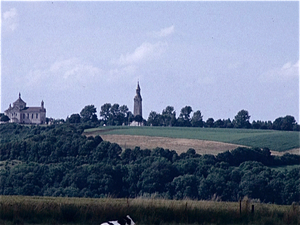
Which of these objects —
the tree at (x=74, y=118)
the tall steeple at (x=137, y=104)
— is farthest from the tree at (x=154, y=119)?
the tall steeple at (x=137, y=104)

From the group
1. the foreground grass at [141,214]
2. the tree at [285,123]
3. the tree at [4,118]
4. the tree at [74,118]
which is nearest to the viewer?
the foreground grass at [141,214]

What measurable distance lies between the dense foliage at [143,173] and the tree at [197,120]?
4764cm

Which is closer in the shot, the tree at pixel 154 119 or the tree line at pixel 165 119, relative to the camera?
the tree line at pixel 165 119

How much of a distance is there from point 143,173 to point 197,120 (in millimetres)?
64021

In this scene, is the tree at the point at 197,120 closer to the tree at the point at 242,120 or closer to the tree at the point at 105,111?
the tree at the point at 242,120

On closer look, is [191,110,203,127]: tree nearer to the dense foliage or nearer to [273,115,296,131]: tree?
[273,115,296,131]: tree

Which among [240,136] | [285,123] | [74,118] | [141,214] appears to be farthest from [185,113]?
[141,214]

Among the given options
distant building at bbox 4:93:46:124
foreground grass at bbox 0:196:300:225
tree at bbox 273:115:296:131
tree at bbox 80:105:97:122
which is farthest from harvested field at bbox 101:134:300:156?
distant building at bbox 4:93:46:124

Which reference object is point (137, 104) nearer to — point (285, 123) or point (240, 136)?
point (285, 123)

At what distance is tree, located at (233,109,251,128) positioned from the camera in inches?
4719

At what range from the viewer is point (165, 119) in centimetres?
13388

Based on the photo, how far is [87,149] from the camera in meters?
84.6

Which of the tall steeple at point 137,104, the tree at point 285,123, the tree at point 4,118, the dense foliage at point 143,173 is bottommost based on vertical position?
the dense foliage at point 143,173

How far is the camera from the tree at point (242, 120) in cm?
11988
